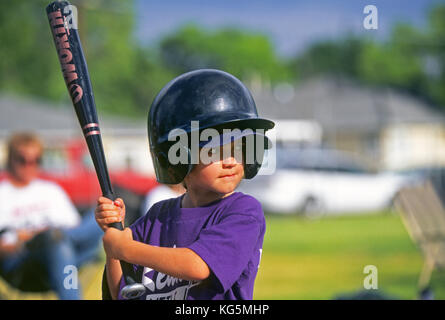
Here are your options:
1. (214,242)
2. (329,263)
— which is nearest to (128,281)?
(214,242)

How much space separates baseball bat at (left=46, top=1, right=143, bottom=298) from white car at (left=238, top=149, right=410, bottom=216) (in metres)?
13.1

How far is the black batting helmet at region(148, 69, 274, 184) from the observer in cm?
183

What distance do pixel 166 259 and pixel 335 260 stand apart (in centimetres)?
734

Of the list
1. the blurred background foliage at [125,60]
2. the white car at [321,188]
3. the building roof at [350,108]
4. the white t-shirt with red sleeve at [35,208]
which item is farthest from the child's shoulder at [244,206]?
the building roof at [350,108]

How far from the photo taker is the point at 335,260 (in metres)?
8.82

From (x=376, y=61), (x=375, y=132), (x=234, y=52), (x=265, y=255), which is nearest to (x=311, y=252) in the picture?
(x=265, y=255)

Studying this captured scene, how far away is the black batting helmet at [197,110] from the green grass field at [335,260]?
2284mm

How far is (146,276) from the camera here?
1.94m

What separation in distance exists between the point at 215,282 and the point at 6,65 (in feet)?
109

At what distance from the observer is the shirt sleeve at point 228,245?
176 cm

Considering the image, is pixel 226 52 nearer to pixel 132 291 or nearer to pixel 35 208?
pixel 35 208

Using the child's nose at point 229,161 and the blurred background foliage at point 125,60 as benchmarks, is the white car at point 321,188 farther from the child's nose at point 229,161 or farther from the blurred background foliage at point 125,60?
the child's nose at point 229,161

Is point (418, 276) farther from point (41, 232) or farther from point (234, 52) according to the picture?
point (234, 52)
